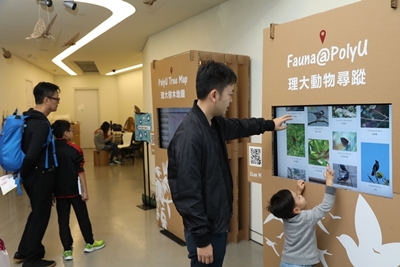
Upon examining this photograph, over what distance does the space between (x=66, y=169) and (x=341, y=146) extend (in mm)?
2390

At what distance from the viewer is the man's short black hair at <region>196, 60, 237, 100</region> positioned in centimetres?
163

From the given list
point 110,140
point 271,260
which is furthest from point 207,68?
point 110,140

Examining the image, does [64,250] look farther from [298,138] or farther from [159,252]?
[298,138]

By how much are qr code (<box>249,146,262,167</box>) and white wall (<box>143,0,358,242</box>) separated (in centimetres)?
109

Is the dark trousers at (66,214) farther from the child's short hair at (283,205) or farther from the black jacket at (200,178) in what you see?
the child's short hair at (283,205)

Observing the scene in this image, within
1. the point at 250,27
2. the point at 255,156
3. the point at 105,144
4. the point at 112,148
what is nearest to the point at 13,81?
the point at 105,144

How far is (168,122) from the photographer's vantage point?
148 inches

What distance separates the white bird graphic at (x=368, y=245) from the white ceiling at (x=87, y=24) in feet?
9.53

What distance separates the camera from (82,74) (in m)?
12.5

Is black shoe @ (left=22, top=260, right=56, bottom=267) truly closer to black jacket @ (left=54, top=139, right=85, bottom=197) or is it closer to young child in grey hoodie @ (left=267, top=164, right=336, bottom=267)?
black jacket @ (left=54, top=139, right=85, bottom=197)

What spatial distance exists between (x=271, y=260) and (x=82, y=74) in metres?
11.6

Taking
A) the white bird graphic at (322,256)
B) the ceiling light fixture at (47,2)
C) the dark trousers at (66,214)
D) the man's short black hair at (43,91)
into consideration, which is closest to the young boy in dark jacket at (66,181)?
the dark trousers at (66,214)

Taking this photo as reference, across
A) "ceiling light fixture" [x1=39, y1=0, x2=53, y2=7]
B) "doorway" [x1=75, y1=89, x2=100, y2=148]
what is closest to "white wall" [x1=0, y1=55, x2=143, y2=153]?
"doorway" [x1=75, y1=89, x2=100, y2=148]

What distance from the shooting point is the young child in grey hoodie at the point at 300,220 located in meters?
1.85
